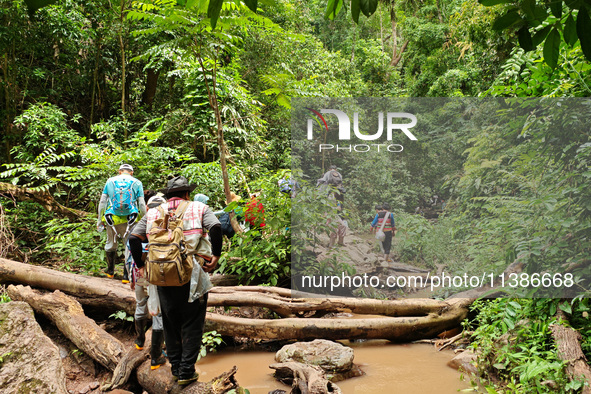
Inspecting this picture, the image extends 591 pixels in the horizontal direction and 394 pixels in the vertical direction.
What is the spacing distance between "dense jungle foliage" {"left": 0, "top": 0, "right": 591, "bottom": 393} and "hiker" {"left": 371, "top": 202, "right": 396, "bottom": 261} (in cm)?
11

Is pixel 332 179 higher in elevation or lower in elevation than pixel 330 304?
higher

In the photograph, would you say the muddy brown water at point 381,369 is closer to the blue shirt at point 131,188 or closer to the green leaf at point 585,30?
the blue shirt at point 131,188

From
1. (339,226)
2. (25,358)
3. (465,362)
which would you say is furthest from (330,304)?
(25,358)

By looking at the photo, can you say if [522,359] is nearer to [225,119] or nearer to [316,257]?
[316,257]

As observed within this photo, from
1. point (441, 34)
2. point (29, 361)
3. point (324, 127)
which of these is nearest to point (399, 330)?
point (324, 127)

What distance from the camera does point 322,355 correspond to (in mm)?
4945

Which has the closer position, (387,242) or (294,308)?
(387,242)

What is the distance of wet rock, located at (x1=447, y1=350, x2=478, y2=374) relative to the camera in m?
4.82

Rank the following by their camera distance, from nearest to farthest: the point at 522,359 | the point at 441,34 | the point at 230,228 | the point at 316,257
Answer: the point at 522,359 → the point at 316,257 → the point at 230,228 → the point at 441,34

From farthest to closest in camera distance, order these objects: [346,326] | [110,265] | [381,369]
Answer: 1. [110,265]
2. [346,326]
3. [381,369]

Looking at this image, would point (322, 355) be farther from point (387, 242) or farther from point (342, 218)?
point (342, 218)

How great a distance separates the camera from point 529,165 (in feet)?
15.7

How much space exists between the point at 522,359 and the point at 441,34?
17.7 m

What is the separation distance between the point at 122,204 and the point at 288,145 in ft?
27.4
